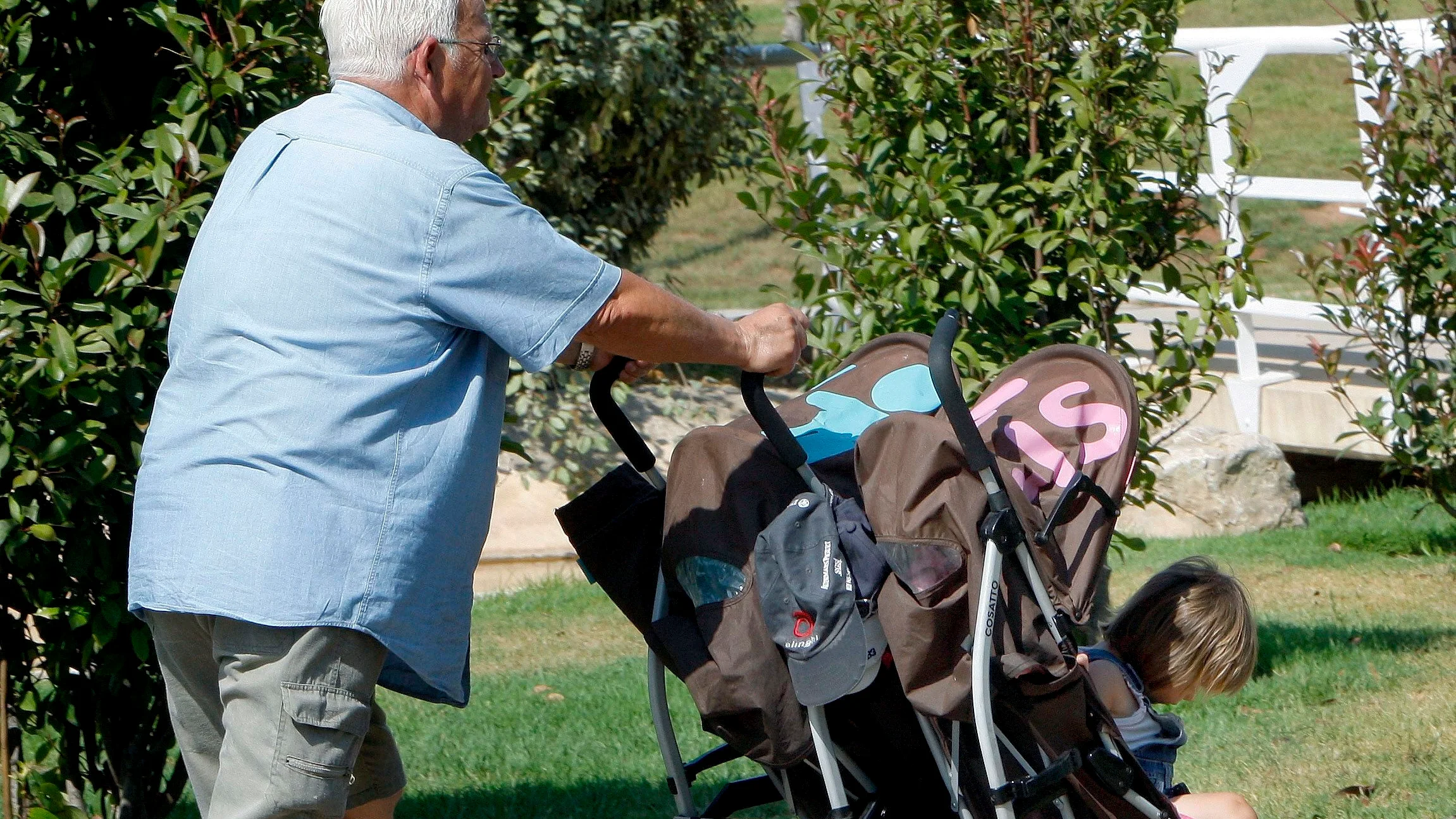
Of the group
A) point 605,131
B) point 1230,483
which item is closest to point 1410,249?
point 1230,483

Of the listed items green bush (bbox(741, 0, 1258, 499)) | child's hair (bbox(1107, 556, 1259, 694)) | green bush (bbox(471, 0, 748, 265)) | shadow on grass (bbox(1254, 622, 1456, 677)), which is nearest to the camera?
child's hair (bbox(1107, 556, 1259, 694))

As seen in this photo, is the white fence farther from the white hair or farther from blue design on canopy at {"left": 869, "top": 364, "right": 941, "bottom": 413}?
the white hair

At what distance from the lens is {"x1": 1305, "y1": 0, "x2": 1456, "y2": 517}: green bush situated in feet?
17.1

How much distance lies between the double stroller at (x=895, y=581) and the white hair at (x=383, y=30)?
697 mm

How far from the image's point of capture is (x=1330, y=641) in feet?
16.9

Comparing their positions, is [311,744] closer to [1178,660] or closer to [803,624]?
[803,624]

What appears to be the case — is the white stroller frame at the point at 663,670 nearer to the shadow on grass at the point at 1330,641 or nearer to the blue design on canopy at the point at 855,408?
the blue design on canopy at the point at 855,408

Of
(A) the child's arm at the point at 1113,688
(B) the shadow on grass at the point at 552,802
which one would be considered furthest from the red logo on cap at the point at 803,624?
(B) the shadow on grass at the point at 552,802

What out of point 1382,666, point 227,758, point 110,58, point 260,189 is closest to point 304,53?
point 110,58

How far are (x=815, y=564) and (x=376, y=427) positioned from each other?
776 millimetres

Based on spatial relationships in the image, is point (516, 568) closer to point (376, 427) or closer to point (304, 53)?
point (304, 53)

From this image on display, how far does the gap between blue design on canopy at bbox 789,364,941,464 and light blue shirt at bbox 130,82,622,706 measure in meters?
0.63

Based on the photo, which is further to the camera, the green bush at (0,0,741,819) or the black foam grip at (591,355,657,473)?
the green bush at (0,0,741,819)

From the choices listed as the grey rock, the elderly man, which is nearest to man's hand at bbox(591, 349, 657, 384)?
the elderly man
